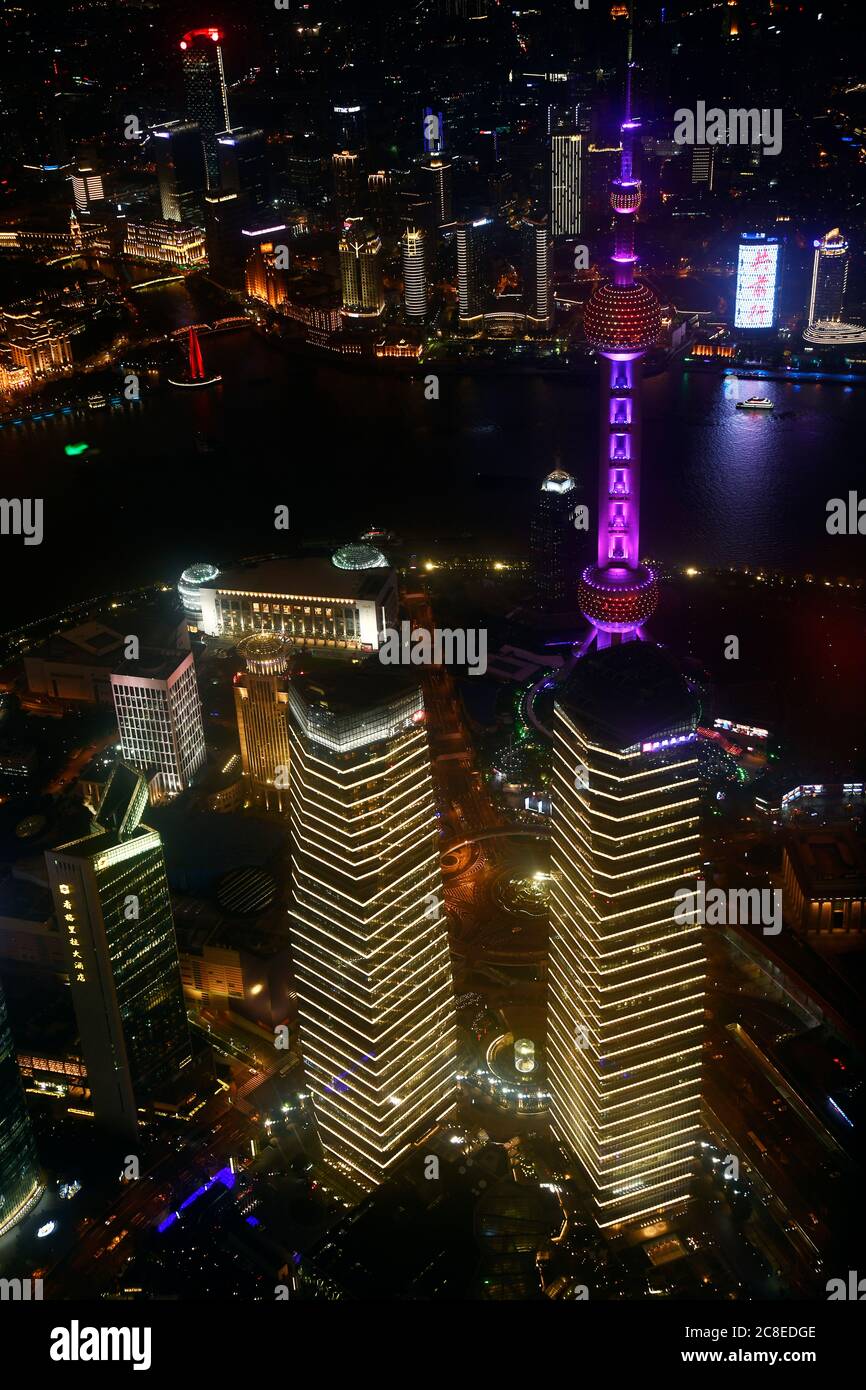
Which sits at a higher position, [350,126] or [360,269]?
[350,126]

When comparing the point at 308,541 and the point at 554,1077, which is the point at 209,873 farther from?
the point at 308,541

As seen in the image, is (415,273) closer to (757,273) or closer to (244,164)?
(757,273)

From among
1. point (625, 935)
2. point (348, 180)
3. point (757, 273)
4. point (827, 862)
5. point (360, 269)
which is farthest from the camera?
point (348, 180)

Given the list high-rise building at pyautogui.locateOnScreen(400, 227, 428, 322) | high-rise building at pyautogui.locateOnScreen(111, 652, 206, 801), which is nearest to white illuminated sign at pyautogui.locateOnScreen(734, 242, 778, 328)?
high-rise building at pyautogui.locateOnScreen(400, 227, 428, 322)

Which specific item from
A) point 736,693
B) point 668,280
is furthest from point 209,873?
point 668,280

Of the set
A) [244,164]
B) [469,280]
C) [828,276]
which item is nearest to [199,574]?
[469,280]

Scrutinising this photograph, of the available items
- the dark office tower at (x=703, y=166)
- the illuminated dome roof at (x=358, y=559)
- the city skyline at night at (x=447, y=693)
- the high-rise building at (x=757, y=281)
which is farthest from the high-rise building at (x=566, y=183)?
the illuminated dome roof at (x=358, y=559)
